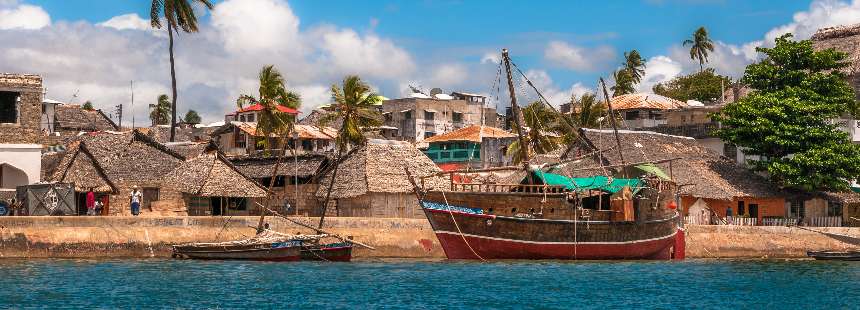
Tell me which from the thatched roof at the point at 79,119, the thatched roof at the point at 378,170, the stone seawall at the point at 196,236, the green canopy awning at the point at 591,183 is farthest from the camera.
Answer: the thatched roof at the point at 79,119

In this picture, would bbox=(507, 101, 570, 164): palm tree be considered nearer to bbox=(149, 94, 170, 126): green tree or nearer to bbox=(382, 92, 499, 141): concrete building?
bbox=(382, 92, 499, 141): concrete building

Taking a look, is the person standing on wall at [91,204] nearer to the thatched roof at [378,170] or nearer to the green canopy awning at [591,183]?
the thatched roof at [378,170]

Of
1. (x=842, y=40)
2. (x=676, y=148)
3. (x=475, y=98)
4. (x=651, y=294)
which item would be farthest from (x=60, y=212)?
(x=475, y=98)

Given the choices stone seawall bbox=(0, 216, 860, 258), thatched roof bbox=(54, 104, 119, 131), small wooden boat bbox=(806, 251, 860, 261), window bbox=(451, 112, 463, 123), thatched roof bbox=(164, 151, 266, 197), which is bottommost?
small wooden boat bbox=(806, 251, 860, 261)

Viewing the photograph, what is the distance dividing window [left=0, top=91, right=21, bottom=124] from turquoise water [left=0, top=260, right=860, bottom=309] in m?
12.5

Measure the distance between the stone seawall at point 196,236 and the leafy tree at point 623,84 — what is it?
50.6 meters

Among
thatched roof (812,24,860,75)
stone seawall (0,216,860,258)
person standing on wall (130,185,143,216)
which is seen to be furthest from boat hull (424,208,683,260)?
thatched roof (812,24,860,75)

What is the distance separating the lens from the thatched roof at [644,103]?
78.4 m

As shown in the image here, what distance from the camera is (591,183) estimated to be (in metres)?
49.0

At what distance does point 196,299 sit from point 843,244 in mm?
33489

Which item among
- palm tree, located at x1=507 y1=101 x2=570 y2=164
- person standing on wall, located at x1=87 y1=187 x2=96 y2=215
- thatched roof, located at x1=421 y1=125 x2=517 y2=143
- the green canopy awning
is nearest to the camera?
the green canopy awning

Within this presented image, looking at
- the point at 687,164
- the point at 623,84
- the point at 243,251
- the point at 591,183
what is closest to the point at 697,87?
the point at 623,84

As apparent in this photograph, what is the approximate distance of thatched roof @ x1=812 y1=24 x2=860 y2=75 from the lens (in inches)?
2813

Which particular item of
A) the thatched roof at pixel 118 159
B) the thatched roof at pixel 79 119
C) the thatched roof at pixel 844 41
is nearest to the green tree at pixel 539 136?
the thatched roof at pixel 844 41
